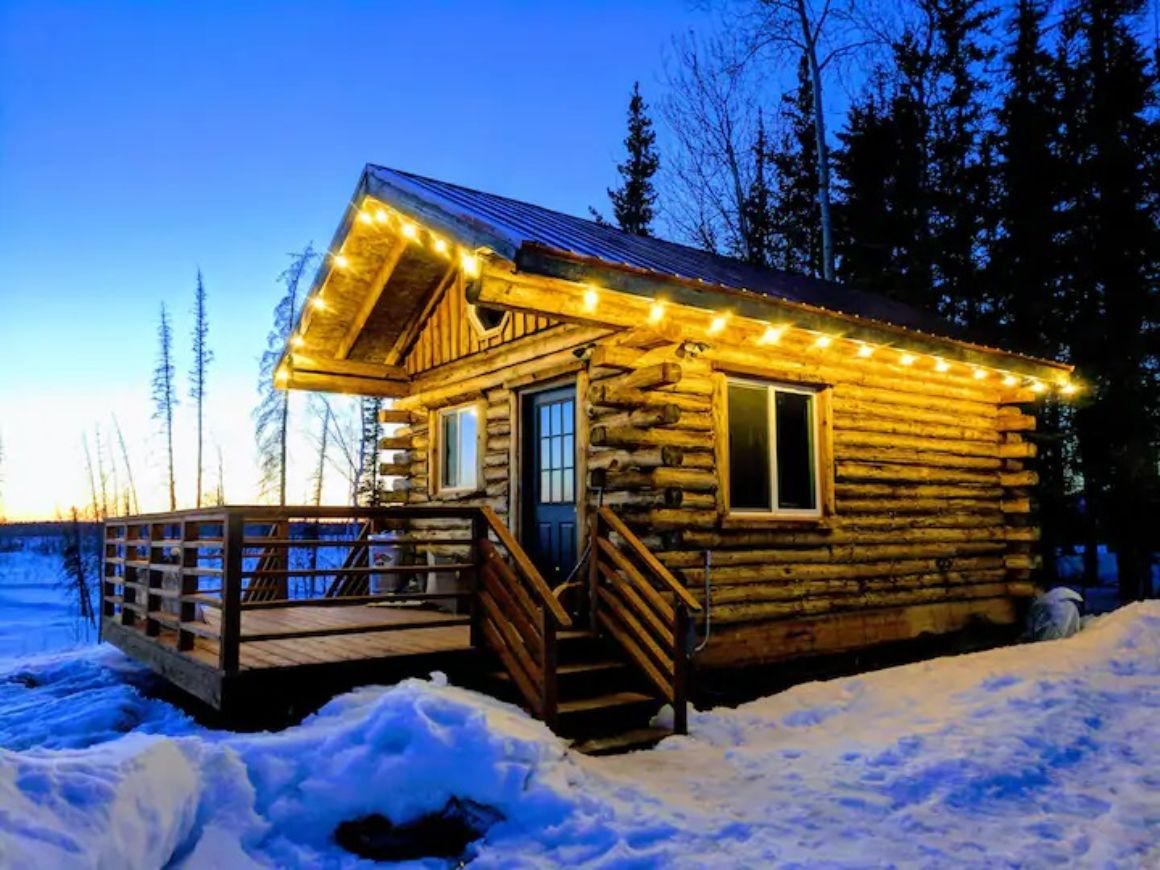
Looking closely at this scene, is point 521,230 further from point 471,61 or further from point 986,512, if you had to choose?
point 471,61

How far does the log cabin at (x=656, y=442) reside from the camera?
6223 millimetres

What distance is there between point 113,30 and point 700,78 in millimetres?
14353

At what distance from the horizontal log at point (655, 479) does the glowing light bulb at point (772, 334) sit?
1.48m

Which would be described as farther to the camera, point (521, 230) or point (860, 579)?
point (860, 579)

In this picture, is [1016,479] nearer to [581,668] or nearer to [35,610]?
[581,668]

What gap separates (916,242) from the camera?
19.7m

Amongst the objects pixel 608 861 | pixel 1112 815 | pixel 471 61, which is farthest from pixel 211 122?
pixel 1112 815

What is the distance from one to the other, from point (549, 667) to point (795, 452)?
13.8 feet

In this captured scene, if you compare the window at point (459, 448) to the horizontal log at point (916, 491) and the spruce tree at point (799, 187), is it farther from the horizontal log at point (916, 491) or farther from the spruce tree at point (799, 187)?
the spruce tree at point (799, 187)

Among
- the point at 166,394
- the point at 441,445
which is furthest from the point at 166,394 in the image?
the point at 441,445

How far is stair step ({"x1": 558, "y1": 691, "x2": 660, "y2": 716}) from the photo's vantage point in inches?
226

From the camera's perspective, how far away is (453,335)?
1001 centimetres

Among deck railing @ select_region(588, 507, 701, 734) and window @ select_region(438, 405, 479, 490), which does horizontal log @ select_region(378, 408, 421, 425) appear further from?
deck railing @ select_region(588, 507, 701, 734)

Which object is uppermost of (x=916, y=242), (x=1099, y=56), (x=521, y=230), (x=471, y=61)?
(x=471, y=61)
